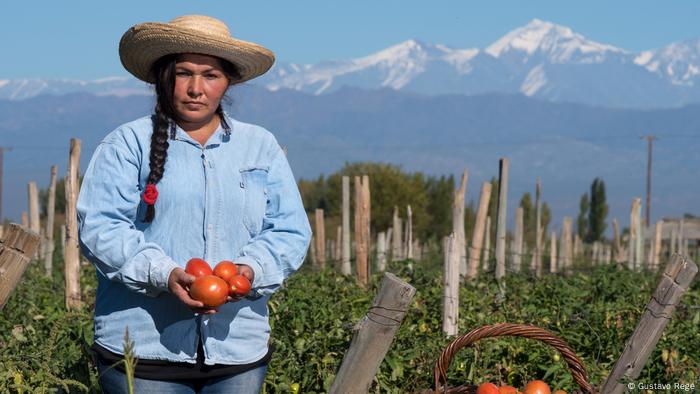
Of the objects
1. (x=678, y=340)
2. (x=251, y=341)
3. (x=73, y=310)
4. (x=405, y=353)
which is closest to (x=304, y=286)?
(x=73, y=310)

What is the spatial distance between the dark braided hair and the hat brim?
0.09ft

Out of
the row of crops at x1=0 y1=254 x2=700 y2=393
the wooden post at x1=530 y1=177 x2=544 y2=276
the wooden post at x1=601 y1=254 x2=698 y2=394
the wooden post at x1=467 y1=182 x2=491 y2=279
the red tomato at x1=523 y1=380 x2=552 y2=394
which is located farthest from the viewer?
the wooden post at x1=530 y1=177 x2=544 y2=276

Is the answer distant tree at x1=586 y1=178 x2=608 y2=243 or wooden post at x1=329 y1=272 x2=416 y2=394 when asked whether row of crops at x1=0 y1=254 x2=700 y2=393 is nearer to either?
wooden post at x1=329 y1=272 x2=416 y2=394

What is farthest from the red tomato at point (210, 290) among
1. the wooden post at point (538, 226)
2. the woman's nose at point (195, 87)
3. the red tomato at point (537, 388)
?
the wooden post at point (538, 226)

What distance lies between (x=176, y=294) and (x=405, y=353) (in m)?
2.32

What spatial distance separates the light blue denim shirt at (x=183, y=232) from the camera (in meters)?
3.01

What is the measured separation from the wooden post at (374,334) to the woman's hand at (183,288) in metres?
0.69

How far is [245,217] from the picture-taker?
125 inches

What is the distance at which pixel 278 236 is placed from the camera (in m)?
3.19

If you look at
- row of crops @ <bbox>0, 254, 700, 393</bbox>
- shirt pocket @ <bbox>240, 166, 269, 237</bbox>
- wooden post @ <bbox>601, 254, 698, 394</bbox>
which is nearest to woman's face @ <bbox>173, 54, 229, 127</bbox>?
shirt pocket @ <bbox>240, 166, 269, 237</bbox>

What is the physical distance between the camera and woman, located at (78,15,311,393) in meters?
3.04

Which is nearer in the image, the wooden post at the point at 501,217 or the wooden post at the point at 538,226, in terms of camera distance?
the wooden post at the point at 501,217

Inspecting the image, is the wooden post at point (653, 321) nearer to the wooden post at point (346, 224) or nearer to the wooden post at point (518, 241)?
the wooden post at point (518, 241)

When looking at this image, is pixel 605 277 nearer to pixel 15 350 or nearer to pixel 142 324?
pixel 15 350
